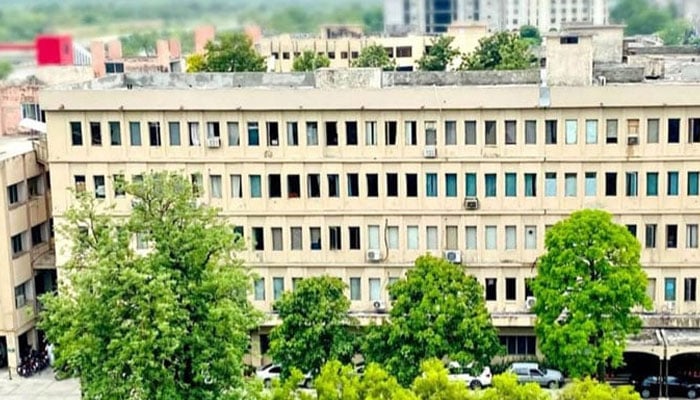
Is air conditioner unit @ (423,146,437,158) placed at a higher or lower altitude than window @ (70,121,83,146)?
lower

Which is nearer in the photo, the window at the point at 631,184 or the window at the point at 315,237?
the window at the point at 631,184

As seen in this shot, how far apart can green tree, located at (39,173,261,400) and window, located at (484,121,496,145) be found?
1229 cm

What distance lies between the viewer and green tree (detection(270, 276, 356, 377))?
95.3 ft

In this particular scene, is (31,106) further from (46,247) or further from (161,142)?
(161,142)

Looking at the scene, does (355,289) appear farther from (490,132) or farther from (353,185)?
(490,132)

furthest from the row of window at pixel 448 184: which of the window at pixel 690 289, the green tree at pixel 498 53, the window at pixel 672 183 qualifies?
the green tree at pixel 498 53

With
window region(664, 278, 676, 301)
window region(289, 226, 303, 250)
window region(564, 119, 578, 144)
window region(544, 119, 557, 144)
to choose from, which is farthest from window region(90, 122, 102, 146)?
window region(664, 278, 676, 301)

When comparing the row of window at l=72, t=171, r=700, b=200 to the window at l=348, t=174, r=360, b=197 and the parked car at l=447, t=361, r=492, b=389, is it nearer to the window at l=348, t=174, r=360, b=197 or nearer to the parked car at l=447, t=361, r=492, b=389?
the window at l=348, t=174, r=360, b=197

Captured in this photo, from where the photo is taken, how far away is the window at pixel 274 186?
34.9m

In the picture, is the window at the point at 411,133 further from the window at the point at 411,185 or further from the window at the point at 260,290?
the window at the point at 260,290

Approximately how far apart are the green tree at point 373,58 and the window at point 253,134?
3658cm

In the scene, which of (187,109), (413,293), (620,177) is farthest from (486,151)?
(187,109)

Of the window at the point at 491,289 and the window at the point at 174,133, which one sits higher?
the window at the point at 174,133

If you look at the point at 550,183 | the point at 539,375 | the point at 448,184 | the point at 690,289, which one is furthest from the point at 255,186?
the point at 690,289
